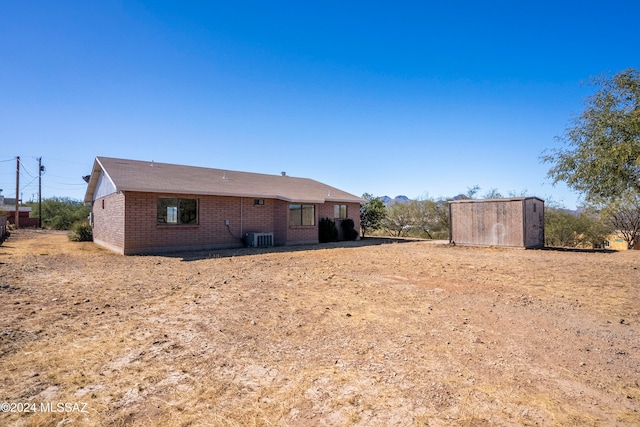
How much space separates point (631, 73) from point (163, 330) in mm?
15663

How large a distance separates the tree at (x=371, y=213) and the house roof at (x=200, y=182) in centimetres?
287

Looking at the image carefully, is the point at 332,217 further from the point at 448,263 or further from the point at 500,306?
the point at 500,306

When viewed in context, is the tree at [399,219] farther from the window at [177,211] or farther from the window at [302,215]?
the window at [177,211]

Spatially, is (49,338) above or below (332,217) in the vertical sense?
below

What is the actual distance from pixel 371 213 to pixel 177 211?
1388cm

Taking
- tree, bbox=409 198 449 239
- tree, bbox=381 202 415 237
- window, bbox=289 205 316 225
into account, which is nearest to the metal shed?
window, bbox=289 205 316 225

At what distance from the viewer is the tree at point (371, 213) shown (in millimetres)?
23922

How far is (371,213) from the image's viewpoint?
23953 millimetres

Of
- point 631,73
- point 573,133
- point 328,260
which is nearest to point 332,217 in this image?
point 328,260

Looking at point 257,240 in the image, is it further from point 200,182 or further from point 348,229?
point 348,229

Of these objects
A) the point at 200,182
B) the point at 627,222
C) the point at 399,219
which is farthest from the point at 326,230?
the point at 627,222

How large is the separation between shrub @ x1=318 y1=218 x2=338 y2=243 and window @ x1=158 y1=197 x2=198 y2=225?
277 inches

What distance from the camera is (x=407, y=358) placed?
351 cm

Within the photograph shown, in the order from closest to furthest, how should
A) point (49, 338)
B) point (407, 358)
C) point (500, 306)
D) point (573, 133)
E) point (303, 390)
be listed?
point (303, 390)
point (407, 358)
point (49, 338)
point (500, 306)
point (573, 133)
